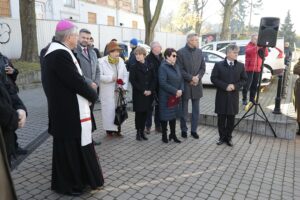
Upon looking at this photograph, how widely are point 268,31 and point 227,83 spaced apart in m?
1.73

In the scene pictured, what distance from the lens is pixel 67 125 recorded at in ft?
11.8

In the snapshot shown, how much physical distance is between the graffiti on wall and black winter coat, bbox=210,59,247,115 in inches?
474

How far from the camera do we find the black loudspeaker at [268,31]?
21.4 ft

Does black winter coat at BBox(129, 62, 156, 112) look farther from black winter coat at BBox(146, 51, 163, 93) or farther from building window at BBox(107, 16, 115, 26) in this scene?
building window at BBox(107, 16, 115, 26)

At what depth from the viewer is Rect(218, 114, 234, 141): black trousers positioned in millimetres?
5995

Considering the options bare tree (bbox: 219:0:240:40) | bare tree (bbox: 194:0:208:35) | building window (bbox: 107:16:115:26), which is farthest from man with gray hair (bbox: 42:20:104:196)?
bare tree (bbox: 194:0:208:35)

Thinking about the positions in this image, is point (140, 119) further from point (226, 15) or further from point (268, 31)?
point (226, 15)

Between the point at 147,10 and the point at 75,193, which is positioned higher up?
the point at 147,10

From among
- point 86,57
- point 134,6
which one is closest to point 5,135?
point 86,57

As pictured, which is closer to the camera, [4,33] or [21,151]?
[21,151]

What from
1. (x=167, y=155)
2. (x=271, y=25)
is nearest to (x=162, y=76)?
(x=167, y=155)

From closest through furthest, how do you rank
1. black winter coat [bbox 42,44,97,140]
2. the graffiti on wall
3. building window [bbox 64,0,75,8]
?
black winter coat [bbox 42,44,97,140]
the graffiti on wall
building window [bbox 64,0,75,8]

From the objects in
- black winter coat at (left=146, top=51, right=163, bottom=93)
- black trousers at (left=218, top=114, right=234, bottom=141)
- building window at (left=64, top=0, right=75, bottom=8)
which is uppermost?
building window at (left=64, top=0, right=75, bottom=8)

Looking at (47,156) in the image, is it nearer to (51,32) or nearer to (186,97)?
(186,97)
